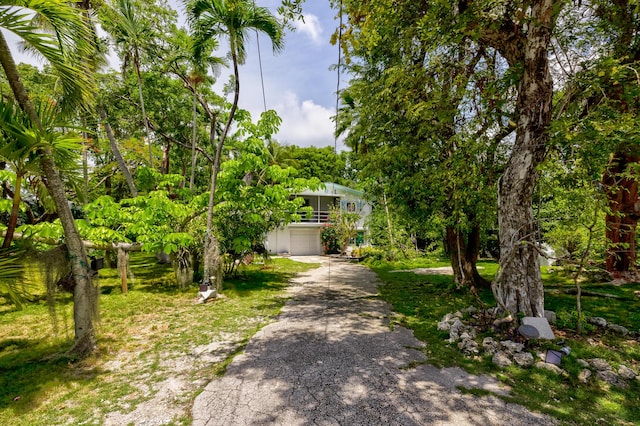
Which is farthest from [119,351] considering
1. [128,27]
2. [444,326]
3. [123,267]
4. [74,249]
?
[128,27]

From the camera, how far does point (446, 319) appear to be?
577 cm

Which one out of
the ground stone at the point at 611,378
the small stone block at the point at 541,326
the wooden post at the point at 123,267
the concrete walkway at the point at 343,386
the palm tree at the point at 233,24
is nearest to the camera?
the concrete walkway at the point at 343,386

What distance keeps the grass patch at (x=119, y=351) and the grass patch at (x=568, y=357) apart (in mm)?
3234

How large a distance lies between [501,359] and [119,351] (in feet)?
18.5

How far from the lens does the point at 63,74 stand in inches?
142

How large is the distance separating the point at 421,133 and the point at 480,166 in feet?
4.97

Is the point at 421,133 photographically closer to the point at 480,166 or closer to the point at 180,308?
the point at 480,166

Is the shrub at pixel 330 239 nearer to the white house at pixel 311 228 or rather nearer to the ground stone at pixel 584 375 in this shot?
the white house at pixel 311 228

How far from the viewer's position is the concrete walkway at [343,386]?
2.93 metres

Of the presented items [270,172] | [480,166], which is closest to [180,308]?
[270,172]

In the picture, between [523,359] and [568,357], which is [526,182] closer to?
[568,357]

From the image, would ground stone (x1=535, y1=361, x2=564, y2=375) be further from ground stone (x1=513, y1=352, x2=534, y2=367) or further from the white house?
the white house

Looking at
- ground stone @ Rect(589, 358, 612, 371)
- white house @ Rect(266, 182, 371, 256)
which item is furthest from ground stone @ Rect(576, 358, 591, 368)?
white house @ Rect(266, 182, 371, 256)

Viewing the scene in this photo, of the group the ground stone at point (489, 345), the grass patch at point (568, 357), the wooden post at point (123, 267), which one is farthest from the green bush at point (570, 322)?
the wooden post at point (123, 267)
